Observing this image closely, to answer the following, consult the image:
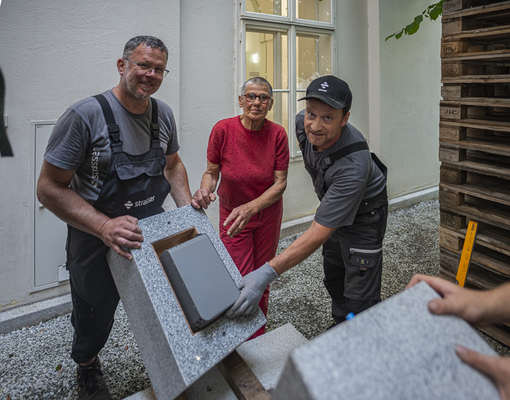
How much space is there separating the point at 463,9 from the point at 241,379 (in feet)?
8.98

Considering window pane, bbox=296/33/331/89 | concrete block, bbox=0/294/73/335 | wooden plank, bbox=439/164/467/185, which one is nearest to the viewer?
wooden plank, bbox=439/164/467/185

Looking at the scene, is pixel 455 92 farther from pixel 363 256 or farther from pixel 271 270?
pixel 271 270

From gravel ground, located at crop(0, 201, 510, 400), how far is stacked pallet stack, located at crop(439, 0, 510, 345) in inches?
25.7

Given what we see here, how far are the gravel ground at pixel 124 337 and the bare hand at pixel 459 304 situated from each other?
6.48 feet

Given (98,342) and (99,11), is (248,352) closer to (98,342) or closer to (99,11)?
(98,342)

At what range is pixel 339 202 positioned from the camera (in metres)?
1.82

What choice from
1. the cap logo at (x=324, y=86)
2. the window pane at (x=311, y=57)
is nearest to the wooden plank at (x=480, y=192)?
the cap logo at (x=324, y=86)

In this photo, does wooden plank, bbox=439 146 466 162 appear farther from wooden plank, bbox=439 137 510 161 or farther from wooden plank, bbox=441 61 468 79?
wooden plank, bbox=441 61 468 79

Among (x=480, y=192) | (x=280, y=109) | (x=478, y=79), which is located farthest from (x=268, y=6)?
(x=480, y=192)

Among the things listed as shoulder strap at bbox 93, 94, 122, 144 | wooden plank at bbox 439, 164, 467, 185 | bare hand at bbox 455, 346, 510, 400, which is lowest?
bare hand at bbox 455, 346, 510, 400

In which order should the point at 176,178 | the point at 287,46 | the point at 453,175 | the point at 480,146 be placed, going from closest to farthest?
the point at 176,178 < the point at 480,146 < the point at 453,175 < the point at 287,46

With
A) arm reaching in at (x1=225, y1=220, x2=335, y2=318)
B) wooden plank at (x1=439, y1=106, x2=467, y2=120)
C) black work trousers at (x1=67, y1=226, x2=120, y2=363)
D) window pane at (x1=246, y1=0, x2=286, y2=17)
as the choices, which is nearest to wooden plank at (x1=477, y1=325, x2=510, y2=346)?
wooden plank at (x1=439, y1=106, x2=467, y2=120)

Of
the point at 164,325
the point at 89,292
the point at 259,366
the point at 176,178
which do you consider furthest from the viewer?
the point at 176,178

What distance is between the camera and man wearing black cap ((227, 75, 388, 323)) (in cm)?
173
